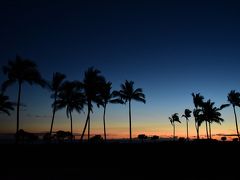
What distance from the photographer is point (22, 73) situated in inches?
1196

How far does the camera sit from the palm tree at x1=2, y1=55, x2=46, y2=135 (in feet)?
98.6

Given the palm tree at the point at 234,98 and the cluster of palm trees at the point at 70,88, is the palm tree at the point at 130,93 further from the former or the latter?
the palm tree at the point at 234,98

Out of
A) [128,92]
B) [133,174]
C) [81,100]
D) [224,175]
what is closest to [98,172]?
[133,174]

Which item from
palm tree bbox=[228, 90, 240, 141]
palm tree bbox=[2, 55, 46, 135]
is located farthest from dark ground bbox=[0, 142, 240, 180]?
palm tree bbox=[228, 90, 240, 141]

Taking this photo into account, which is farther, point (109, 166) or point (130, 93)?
point (130, 93)

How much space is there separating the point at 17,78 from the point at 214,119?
46310 mm

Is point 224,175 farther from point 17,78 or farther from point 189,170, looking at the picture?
point 17,78

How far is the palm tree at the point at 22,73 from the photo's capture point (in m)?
30.1

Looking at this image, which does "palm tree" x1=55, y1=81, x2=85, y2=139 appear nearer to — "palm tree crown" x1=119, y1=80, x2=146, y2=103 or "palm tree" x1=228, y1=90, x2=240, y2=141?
"palm tree crown" x1=119, y1=80, x2=146, y2=103

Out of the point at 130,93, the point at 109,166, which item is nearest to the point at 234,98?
the point at 130,93

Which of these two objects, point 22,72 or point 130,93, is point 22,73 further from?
point 130,93

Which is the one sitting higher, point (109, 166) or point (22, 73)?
point (22, 73)

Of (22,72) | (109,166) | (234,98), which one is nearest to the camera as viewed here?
(109,166)

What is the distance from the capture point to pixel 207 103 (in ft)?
195
